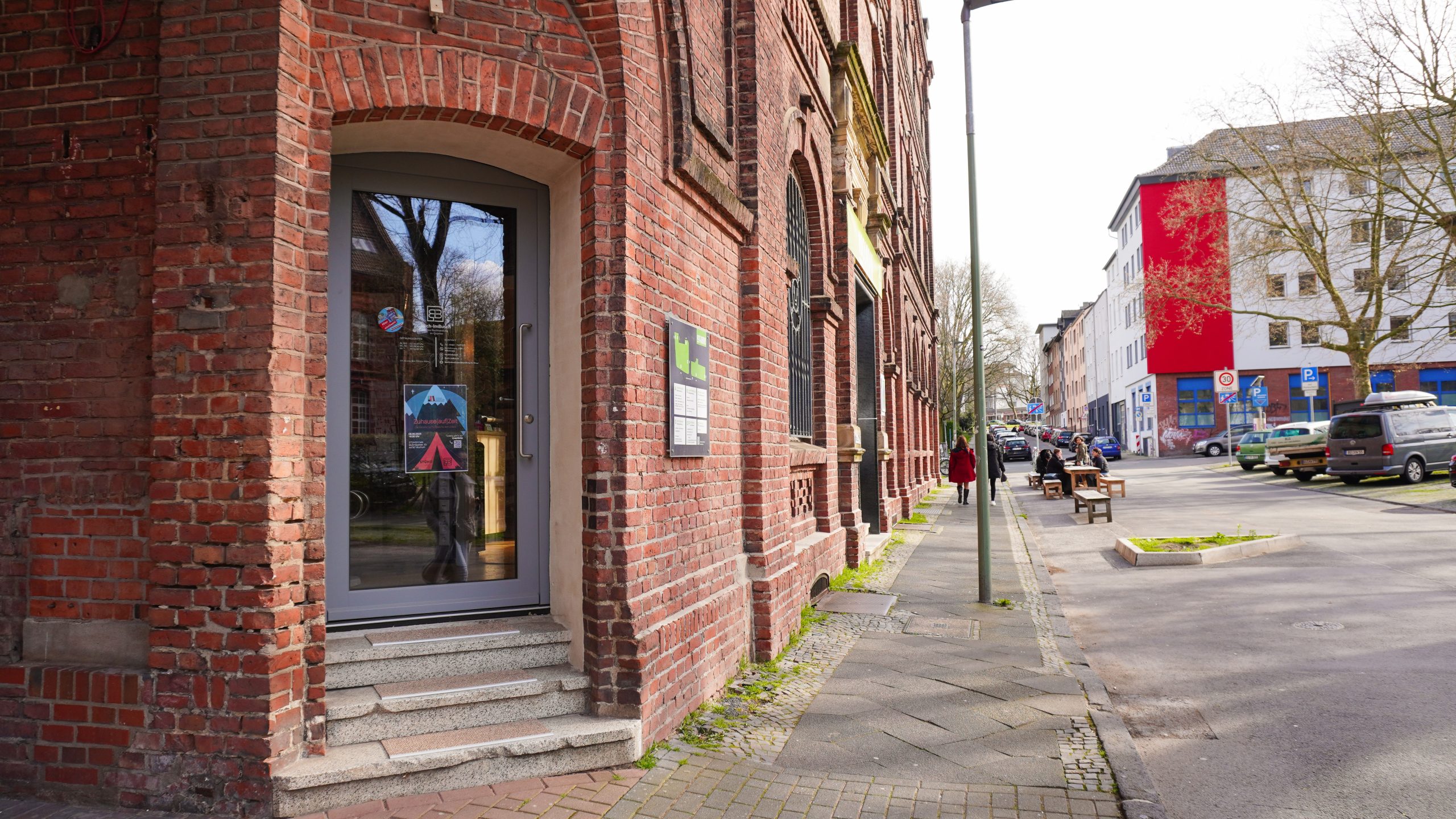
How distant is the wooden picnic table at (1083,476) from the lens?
2380cm

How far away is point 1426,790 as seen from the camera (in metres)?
4.22

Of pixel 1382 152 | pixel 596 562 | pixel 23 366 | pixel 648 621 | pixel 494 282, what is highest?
pixel 1382 152

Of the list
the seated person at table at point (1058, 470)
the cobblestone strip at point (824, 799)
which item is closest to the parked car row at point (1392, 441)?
the seated person at table at point (1058, 470)

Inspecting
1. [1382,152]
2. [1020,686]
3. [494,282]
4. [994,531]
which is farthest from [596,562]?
[1382,152]

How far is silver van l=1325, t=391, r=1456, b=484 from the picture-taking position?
22188mm

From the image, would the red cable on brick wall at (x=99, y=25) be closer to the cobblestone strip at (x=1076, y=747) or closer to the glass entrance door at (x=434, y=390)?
the glass entrance door at (x=434, y=390)

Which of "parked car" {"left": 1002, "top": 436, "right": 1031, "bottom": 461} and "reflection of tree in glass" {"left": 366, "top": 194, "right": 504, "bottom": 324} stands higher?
"reflection of tree in glass" {"left": 366, "top": 194, "right": 504, "bottom": 324}

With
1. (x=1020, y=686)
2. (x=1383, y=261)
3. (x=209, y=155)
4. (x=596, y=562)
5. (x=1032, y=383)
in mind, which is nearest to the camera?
(x=209, y=155)

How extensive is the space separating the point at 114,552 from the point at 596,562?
2.14 metres

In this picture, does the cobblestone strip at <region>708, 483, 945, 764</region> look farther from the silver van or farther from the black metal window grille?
the silver van

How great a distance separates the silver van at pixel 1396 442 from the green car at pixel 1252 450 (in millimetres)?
7271

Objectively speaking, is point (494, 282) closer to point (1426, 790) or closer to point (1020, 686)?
point (1020, 686)

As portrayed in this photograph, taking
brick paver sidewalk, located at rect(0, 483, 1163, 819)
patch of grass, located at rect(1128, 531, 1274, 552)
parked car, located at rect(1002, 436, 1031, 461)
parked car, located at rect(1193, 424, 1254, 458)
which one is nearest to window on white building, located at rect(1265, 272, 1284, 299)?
parked car, located at rect(1193, 424, 1254, 458)

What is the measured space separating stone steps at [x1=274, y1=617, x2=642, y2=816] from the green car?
31413 millimetres
